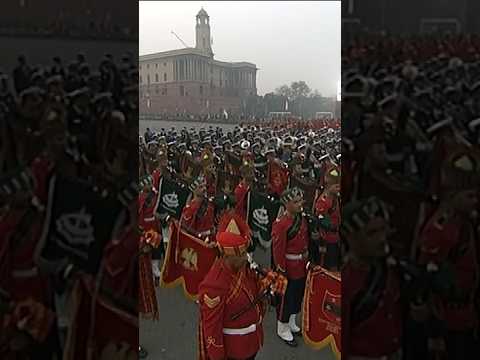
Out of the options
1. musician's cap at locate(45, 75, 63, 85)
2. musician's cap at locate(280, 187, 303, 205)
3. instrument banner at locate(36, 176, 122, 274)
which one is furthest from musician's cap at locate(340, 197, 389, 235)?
musician's cap at locate(45, 75, 63, 85)

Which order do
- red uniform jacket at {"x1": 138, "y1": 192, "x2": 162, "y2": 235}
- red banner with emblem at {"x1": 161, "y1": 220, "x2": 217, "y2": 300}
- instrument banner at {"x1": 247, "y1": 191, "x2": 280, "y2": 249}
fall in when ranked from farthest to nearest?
instrument banner at {"x1": 247, "y1": 191, "x2": 280, "y2": 249}
red banner with emblem at {"x1": 161, "y1": 220, "x2": 217, "y2": 300}
red uniform jacket at {"x1": 138, "y1": 192, "x2": 162, "y2": 235}

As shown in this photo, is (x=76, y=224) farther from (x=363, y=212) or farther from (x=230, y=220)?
(x=363, y=212)

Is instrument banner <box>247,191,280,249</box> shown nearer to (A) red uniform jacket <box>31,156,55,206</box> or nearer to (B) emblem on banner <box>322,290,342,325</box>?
(B) emblem on banner <box>322,290,342,325</box>

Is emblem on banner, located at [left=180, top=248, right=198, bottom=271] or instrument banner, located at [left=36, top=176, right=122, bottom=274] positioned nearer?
instrument banner, located at [left=36, top=176, right=122, bottom=274]

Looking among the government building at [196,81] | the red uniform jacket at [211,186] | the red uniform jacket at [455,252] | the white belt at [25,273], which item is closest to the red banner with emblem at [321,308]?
the red uniform jacket at [455,252]

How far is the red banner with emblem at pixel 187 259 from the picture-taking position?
5.97 ft

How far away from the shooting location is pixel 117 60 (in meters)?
1.53

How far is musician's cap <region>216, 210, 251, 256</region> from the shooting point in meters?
1.76

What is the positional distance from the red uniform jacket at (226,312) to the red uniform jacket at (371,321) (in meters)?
0.36

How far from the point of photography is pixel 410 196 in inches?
60.7

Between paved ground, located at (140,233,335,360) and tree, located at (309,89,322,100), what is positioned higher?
tree, located at (309,89,322,100)

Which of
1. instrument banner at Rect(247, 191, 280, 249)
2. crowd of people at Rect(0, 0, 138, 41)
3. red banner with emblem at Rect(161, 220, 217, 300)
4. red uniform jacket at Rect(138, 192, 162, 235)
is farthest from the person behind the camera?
instrument banner at Rect(247, 191, 280, 249)

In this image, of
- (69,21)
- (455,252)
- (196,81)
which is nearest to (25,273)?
(69,21)

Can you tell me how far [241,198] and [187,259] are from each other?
31 cm
